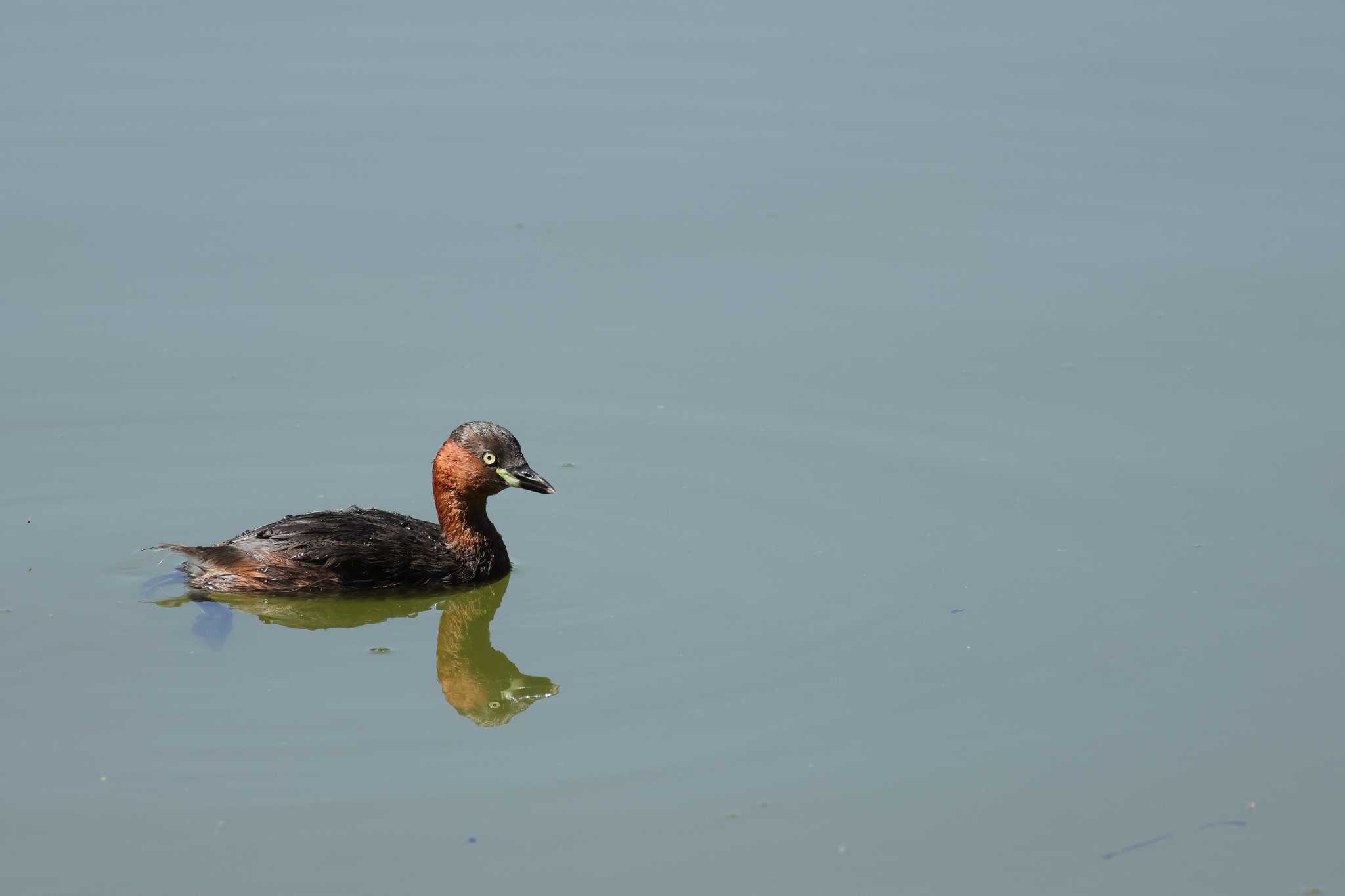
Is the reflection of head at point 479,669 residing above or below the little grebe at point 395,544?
below

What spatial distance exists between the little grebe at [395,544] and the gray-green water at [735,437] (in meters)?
0.18

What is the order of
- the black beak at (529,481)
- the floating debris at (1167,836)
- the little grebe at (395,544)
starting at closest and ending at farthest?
the floating debris at (1167,836), the little grebe at (395,544), the black beak at (529,481)

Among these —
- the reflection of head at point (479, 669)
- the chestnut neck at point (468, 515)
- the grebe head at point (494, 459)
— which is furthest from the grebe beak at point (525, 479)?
the reflection of head at point (479, 669)

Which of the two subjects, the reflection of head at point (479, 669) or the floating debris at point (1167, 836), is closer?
the floating debris at point (1167, 836)

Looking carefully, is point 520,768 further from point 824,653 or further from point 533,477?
point 533,477

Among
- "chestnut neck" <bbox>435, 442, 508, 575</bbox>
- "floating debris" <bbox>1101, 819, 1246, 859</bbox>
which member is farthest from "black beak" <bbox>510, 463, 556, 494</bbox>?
"floating debris" <bbox>1101, 819, 1246, 859</bbox>

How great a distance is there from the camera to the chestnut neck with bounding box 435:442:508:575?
29.7 feet

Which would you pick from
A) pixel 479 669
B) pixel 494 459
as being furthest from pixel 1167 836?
pixel 494 459

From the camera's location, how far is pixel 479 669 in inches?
319

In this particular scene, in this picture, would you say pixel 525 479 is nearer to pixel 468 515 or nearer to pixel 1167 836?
pixel 468 515

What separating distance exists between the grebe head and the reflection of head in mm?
467

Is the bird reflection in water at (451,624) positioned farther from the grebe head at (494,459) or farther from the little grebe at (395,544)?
the grebe head at (494,459)

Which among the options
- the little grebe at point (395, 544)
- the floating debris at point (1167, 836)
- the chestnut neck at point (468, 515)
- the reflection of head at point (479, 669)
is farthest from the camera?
the chestnut neck at point (468, 515)

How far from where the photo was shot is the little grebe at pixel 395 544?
28.6 feet
